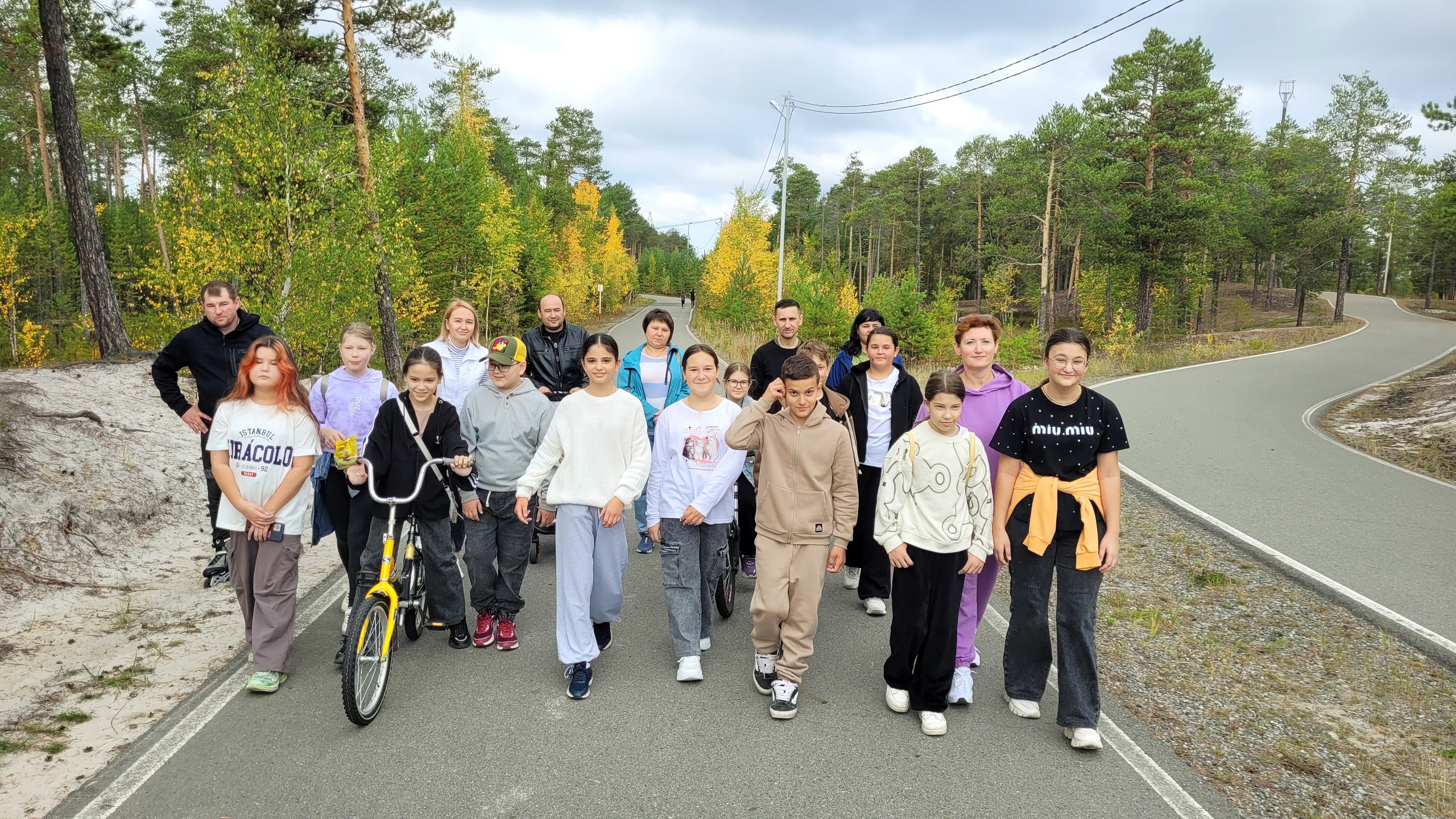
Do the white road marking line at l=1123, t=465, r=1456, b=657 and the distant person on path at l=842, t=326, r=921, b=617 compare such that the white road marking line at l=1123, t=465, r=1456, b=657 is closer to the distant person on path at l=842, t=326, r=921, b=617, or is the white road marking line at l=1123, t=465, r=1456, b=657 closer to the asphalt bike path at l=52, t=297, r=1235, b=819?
the asphalt bike path at l=52, t=297, r=1235, b=819

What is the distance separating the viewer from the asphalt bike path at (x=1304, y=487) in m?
6.27

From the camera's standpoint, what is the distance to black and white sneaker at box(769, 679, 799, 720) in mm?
4039

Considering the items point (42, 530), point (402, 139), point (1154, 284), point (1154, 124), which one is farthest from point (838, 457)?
point (1154, 284)

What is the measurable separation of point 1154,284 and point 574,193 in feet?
124

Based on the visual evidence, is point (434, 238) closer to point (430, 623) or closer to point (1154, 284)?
point (430, 623)

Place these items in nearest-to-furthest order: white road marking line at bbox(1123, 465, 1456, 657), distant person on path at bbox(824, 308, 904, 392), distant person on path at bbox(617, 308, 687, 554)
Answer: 1. white road marking line at bbox(1123, 465, 1456, 657)
2. distant person on path at bbox(824, 308, 904, 392)
3. distant person on path at bbox(617, 308, 687, 554)

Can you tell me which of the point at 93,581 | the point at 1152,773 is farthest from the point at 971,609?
the point at 93,581

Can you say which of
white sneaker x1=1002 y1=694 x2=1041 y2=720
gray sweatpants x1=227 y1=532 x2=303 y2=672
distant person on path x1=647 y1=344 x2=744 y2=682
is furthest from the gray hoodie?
white sneaker x1=1002 y1=694 x2=1041 y2=720

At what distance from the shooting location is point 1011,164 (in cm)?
4144

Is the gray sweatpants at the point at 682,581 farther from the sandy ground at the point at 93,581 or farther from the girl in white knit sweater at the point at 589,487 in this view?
the sandy ground at the point at 93,581

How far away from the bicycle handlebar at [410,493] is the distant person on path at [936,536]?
2488mm

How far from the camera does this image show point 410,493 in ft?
14.8

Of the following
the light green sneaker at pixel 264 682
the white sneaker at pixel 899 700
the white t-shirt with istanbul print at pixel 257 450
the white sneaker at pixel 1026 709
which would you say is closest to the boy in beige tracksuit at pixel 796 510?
the white sneaker at pixel 899 700

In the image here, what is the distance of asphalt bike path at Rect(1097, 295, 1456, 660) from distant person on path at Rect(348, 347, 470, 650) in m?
6.28
